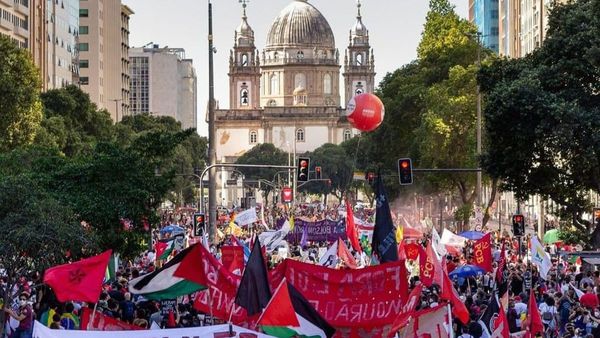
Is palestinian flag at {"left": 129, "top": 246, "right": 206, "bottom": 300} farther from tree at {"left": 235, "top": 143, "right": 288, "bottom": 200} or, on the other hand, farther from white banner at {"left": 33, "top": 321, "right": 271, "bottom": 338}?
tree at {"left": 235, "top": 143, "right": 288, "bottom": 200}

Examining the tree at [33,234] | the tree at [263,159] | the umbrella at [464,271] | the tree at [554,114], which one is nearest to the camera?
the tree at [33,234]

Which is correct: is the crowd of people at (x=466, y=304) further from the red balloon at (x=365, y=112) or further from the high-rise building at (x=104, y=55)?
the high-rise building at (x=104, y=55)

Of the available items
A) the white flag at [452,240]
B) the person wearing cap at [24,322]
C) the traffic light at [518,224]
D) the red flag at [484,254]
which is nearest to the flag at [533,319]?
the person wearing cap at [24,322]

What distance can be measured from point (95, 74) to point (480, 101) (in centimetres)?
8179

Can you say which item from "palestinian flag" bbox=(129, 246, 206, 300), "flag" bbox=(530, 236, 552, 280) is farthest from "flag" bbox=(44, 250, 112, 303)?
"flag" bbox=(530, 236, 552, 280)

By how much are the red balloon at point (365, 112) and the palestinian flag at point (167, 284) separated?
17914 mm

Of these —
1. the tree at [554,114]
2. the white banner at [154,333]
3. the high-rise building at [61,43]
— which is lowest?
the white banner at [154,333]

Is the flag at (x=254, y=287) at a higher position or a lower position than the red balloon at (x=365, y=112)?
lower

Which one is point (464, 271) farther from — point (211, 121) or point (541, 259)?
point (211, 121)

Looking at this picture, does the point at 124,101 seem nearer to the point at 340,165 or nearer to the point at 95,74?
the point at 95,74

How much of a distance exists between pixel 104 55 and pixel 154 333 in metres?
128

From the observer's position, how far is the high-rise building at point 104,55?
450ft

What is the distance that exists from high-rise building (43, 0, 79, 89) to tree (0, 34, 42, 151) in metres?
37.6

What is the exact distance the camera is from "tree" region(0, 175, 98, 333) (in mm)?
25500
